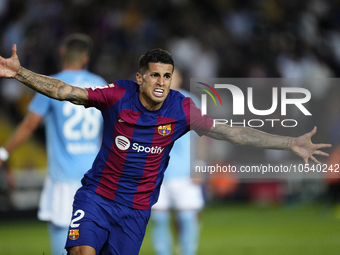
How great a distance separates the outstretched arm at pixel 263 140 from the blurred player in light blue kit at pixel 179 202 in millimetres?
2041

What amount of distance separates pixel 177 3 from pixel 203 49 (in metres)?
1.99

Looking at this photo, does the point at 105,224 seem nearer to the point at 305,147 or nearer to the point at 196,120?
the point at 196,120

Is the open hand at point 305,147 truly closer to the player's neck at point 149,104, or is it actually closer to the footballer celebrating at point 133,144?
the footballer celebrating at point 133,144

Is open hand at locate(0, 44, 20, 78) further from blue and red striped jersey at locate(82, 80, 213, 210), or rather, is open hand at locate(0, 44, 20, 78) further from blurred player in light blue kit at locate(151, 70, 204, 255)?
blurred player in light blue kit at locate(151, 70, 204, 255)

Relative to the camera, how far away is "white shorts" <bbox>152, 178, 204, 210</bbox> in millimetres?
6598

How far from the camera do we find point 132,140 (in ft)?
14.2

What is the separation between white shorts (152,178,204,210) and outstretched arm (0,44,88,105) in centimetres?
271

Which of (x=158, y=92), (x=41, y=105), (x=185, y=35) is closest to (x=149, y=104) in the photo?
(x=158, y=92)

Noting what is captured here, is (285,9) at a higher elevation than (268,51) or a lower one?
Result: higher

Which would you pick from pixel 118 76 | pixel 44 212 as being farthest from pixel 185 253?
pixel 118 76

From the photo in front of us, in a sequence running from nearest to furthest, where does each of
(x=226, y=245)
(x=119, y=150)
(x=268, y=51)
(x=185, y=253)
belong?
(x=119, y=150)
(x=185, y=253)
(x=226, y=245)
(x=268, y=51)

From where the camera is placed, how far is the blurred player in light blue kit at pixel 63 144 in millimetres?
5496

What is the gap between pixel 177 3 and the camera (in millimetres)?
14258

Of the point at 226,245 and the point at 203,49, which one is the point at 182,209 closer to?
the point at 226,245
